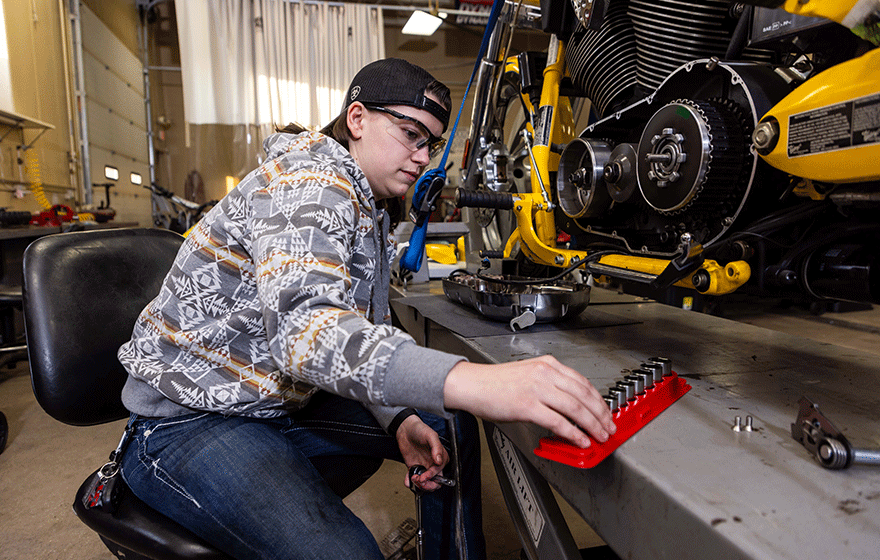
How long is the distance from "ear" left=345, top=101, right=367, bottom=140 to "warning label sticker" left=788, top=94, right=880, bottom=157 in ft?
2.12

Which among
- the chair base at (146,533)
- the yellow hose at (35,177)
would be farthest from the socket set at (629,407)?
the yellow hose at (35,177)

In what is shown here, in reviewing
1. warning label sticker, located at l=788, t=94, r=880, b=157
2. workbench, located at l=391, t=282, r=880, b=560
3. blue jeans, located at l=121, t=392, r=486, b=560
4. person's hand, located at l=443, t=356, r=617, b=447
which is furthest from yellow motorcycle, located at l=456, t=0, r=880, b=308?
blue jeans, located at l=121, t=392, r=486, b=560

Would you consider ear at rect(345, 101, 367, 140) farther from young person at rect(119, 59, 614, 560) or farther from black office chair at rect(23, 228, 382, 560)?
black office chair at rect(23, 228, 382, 560)

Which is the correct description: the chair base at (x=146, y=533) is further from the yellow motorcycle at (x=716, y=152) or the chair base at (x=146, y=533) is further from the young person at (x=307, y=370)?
the yellow motorcycle at (x=716, y=152)

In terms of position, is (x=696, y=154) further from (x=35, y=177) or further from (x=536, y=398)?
(x=35, y=177)

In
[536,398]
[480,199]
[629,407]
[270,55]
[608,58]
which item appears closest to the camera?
[536,398]

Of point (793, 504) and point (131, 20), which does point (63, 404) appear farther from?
point (131, 20)

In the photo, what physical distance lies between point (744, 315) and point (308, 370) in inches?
163

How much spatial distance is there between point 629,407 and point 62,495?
5.88 feet

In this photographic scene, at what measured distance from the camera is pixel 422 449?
2.99 ft

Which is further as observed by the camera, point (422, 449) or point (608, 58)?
point (608, 58)

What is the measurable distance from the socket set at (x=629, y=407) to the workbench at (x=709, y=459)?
1 centimetres

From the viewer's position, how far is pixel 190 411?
771 mm

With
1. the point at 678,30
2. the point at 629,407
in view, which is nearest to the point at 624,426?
the point at 629,407
